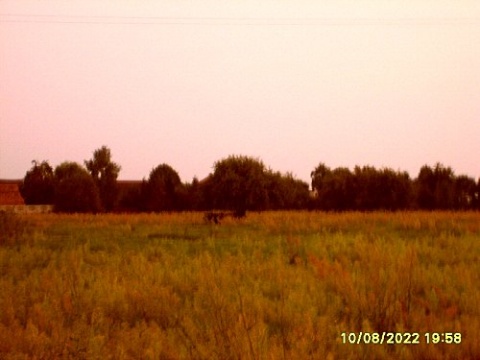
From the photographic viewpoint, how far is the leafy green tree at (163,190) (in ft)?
151

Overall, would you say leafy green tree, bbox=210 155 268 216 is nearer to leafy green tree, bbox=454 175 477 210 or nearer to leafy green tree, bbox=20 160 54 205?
leafy green tree, bbox=454 175 477 210

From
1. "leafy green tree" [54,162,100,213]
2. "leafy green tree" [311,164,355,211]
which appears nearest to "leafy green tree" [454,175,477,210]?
"leafy green tree" [311,164,355,211]

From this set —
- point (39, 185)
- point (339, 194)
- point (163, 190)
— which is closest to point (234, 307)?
point (339, 194)

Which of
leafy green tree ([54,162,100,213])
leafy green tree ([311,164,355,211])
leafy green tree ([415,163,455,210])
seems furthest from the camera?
leafy green tree ([54,162,100,213])

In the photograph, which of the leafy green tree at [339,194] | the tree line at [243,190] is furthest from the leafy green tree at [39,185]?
the leafy green tree at [339,194]

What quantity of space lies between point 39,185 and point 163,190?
18125 mm

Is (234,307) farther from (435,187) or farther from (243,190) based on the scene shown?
(435,187)

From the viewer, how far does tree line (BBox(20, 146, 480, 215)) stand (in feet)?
90.4

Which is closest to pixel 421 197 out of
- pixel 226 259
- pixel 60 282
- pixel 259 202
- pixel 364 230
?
pixel 259 202

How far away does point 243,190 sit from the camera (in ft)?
88.7

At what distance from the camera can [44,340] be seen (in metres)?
4.23

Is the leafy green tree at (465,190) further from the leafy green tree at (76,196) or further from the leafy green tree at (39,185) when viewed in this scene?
the leafy green tree at (39,185)

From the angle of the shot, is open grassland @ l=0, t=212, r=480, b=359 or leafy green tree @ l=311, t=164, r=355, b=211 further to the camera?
leafy green tree @ l=311, t=164, r=355, b=211

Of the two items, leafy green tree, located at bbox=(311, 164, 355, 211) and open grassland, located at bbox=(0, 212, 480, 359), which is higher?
leafy green tree, located at bbox=(311, 164, 355, 211)
